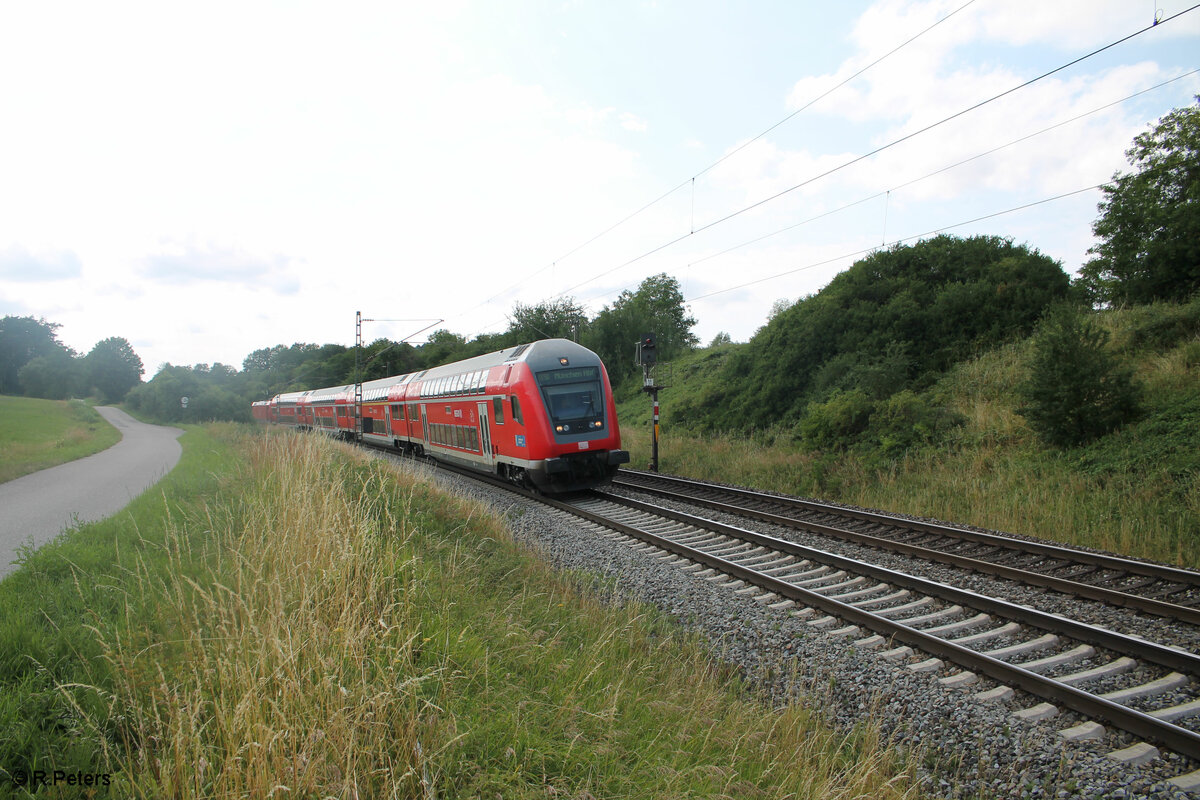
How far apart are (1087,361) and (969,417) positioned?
10.0 feet

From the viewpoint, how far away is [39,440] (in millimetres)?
24672

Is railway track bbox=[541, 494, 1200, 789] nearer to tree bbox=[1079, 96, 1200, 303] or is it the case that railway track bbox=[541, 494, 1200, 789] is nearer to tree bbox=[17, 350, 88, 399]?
tree bbox=[1079, 96, 1200, 303]

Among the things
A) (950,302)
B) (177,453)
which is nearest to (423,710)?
(950,302)

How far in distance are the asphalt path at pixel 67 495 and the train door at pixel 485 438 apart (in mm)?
6734

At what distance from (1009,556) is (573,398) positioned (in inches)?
318

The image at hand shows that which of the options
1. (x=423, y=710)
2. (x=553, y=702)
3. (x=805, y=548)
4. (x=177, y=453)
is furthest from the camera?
(x=177, y=453)

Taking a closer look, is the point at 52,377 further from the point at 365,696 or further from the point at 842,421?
the point at 365,696

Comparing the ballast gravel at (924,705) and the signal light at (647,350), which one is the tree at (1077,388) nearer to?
the ballast gravel at (924,705)

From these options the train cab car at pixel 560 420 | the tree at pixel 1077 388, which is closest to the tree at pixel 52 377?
the train cab car at pixel 560 420

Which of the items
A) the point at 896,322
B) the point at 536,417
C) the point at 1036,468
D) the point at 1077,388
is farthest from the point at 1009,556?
the point at 896,322

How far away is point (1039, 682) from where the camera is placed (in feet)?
13.6

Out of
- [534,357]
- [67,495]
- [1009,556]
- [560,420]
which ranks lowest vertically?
[1009,556]

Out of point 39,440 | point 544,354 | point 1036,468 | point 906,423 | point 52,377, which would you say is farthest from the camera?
point 52,377

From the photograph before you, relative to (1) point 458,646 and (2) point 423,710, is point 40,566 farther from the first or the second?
(2) point 423,710
